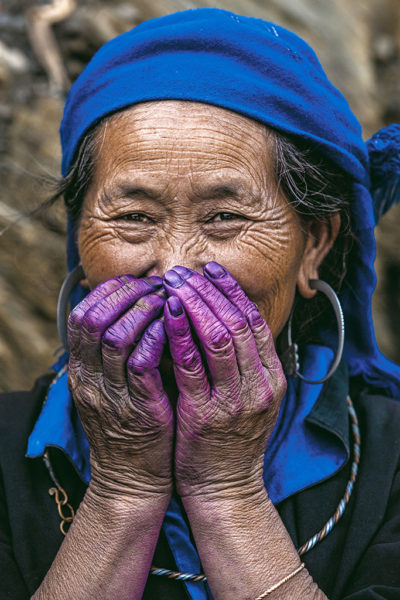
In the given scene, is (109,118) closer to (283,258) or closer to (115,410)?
(283,258)

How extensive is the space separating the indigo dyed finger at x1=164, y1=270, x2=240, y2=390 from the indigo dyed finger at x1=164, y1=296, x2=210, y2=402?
0.08 ft

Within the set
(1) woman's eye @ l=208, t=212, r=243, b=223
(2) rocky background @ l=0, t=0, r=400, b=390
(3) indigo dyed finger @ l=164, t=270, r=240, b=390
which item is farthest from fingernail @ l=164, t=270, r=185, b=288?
(2) rocky background @ l=0, t=0, r=400, b=390

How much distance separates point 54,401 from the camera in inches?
94.9

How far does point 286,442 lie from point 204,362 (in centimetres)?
63

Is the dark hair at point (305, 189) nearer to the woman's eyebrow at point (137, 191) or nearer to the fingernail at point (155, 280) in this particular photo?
the woman's eyebrow at point (137, 191)

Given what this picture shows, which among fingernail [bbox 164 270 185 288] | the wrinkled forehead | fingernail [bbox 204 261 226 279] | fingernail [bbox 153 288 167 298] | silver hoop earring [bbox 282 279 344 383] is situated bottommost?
silver hoop earring [bbox 282 279 344 383]

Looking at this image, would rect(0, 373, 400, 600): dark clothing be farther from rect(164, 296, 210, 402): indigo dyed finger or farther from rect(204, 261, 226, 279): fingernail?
rect(204, 261, 226, 279): fingernail

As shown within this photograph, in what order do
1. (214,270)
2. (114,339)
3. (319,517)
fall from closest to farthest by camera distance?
(114,339) → (214,270) → (319,517)

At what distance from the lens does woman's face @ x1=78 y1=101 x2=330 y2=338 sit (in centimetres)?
204

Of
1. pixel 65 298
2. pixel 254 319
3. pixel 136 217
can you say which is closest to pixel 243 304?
pixel 254 319

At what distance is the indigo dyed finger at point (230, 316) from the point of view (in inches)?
70.9

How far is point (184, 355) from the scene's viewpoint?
70.0 inches

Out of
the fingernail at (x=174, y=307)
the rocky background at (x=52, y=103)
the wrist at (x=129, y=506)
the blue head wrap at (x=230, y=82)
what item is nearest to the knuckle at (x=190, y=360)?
the fingernail at (x=174, y=307)

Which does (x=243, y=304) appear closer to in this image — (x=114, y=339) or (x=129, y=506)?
(x=114, y=339)
